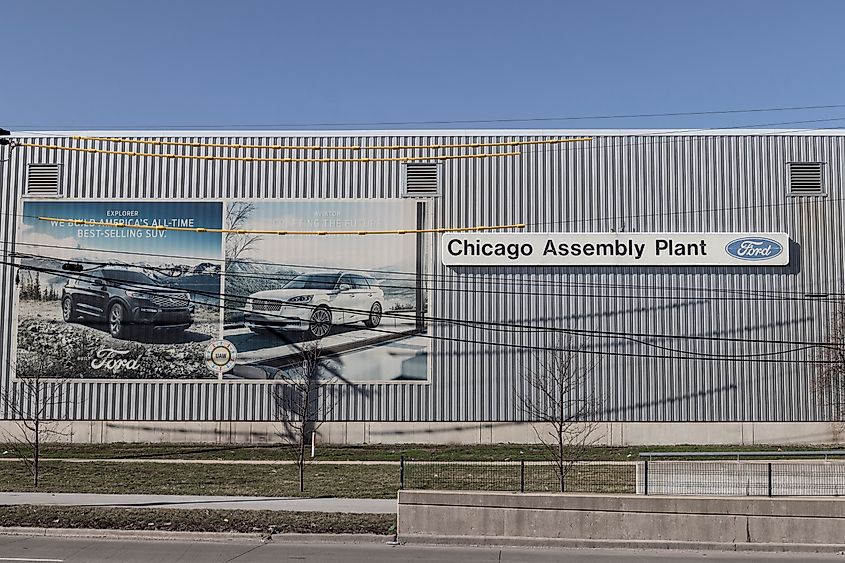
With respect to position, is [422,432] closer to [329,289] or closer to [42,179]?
[329,289]

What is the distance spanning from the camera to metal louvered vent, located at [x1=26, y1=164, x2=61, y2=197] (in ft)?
117

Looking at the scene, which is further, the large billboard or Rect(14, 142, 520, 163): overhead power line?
Rect(14, 142, 520, 163): overhead power line

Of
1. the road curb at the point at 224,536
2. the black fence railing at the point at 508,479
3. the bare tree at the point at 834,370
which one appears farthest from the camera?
the bare tree at the point at 834,370

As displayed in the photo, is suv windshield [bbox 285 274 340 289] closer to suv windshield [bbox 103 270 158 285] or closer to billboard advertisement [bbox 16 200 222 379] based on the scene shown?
billboard advertisement [bbox 16 200 222 379]

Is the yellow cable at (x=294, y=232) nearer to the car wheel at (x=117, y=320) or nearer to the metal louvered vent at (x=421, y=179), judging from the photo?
the metal louvered vent at (x=421, y=179)

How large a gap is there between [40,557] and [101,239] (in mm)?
22565

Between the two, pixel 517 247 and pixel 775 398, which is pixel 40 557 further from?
pixel 775 398

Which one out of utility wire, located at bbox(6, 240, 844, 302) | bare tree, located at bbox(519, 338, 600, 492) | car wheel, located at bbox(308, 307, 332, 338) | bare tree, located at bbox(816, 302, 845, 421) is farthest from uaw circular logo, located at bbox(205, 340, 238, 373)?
bare tree, located at bbox(816, 302, 845, 421)

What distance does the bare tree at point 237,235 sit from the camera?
35250mm

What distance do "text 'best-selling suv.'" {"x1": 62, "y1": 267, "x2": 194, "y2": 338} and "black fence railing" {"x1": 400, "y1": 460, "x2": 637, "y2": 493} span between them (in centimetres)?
1510

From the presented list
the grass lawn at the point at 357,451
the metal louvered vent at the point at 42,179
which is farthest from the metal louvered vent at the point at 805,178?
the metal louvered vent at the point at 42,179

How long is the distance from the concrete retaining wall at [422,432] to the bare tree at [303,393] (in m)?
0.46

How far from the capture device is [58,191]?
35719 millimetres

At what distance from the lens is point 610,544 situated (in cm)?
→ 1562
